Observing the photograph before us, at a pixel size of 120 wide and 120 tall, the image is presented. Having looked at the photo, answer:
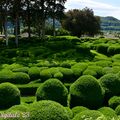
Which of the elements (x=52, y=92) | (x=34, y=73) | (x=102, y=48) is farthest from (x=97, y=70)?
(x=102, y=48)

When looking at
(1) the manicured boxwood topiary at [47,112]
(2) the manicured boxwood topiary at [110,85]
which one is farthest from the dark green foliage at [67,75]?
(1) the manicured boxwood topiary at [47,112]

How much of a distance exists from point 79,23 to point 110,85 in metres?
53.3

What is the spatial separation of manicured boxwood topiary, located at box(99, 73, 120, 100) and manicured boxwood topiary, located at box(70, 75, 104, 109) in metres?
1.24

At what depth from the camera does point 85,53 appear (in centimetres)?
3584

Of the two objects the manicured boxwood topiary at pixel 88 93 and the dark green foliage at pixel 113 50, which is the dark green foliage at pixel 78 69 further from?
the dark green foliage at pixel 113 50

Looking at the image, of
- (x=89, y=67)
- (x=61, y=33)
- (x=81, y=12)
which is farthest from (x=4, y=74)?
(x=81, y=12)

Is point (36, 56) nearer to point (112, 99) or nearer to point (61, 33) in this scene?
point (112, 99)

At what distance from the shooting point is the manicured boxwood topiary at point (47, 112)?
480 inches

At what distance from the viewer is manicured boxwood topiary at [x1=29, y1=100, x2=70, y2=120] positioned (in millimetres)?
12180

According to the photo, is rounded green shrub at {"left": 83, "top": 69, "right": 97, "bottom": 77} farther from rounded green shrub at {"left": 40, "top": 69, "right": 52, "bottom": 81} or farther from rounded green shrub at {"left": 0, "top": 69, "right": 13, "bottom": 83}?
rounded green shrub at {"left": 0, "top": 69, "right": 13, "bottom": 83}

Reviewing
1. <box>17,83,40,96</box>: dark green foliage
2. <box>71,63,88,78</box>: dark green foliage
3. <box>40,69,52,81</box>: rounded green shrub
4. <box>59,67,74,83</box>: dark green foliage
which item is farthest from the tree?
<box>17,83,40,96</box>: dark green foliage

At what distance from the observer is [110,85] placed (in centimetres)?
1953

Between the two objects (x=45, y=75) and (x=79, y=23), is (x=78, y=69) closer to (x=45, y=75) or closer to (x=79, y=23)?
(x=45, y=75)

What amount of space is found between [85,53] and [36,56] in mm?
4800
